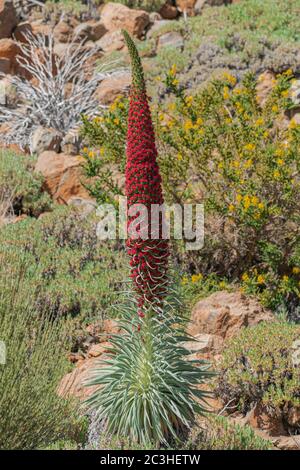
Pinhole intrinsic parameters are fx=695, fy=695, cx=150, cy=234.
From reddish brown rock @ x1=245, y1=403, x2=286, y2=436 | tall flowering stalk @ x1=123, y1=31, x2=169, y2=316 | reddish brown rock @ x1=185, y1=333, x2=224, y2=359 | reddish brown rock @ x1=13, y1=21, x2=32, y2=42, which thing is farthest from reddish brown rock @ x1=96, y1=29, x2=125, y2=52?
tall flowering stalk @ x1=123, y1=31, x2=169, y2=316

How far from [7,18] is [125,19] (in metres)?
2.64

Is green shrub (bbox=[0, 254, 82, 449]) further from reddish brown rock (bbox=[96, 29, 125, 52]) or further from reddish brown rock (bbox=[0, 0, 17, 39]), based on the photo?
reddish brown rock (bbox=[96, 29, 125, 52])

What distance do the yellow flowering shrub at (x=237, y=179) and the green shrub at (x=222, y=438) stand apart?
90.2 inches

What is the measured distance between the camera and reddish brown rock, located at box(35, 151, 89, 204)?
8812mm

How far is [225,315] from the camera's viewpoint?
542cm

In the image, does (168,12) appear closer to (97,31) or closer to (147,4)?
(147,4)

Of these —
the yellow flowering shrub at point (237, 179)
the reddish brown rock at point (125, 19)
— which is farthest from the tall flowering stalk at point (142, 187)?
the reddish brown rock at point (125, 19)

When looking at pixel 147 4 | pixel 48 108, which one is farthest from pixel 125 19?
pixel 48 108

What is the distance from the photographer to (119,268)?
22.2ft

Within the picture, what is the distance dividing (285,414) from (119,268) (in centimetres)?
272

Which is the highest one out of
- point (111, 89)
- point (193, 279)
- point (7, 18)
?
point (7, 18)

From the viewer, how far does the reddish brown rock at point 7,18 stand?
43.1 feet

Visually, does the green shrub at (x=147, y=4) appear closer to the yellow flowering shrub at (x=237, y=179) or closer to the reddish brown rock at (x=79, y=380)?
the yellow flowering shrub at (x=237, y=179)

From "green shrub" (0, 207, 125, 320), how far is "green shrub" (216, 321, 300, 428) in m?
1.42
